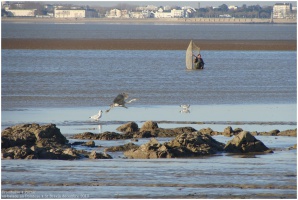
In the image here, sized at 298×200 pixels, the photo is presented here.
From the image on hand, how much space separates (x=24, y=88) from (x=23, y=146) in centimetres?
1561

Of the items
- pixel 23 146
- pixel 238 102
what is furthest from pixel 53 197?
pixel 238 102

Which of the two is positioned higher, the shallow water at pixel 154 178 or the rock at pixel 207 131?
the shallow water at pixel 154 178

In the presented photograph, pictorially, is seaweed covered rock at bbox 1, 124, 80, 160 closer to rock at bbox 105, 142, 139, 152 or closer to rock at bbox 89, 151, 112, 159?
rock at bbox 89, 151, 112, 159

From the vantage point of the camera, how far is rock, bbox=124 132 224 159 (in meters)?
16.2

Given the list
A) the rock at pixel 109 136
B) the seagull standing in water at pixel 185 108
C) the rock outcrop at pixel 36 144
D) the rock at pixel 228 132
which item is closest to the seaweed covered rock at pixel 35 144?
the rock outcrop at pixel 36 144

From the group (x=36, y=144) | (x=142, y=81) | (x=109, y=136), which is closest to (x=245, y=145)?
(x=109, y=136)

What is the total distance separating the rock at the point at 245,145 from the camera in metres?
17.0

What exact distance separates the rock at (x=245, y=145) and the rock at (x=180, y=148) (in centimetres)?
22

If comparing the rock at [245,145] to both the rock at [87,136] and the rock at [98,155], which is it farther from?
the rock at [87,136]

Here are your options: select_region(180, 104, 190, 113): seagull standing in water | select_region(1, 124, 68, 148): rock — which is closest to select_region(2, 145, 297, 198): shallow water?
select_region(1, 124, 68, 148): rock

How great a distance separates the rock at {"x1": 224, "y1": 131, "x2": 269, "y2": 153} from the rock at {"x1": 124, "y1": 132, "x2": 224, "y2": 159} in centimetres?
22

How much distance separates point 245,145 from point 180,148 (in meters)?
1.42

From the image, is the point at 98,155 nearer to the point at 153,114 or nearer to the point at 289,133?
the point at 289,133

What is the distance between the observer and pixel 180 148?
16.5m
